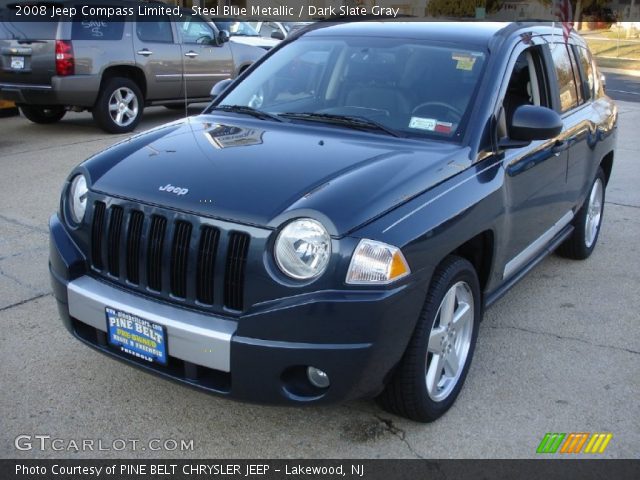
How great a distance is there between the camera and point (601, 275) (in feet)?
17.7

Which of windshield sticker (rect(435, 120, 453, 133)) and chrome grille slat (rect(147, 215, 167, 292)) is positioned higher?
windshield sticker (rect(435, 120, 453, 133))

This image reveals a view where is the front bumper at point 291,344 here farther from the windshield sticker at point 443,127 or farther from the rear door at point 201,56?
the rear door at point 201,56

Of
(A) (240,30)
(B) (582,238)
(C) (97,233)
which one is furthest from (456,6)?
(C) (97,233)

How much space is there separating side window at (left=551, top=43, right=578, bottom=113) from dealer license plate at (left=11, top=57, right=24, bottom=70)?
23.6 feet

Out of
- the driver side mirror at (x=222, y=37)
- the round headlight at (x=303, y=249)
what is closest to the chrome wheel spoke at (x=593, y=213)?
the round headlight at (x=303, y=249)

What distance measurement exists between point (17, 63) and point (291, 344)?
Answer: 8.21 m

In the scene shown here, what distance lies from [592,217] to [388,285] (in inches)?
139

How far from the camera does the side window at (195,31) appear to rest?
436 inches

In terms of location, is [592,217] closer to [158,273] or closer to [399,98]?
[399,98]

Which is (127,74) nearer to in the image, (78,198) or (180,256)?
(78,198)

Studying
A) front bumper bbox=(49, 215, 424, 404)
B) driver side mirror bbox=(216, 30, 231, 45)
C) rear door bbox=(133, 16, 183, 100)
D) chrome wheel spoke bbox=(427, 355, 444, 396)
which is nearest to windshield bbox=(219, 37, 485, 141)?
chrome wheel spoke bbox=(427, 355, 444, 396)

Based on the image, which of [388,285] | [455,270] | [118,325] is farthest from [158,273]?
[455,270]

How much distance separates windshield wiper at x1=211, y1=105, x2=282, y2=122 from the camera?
4086 millimetres
